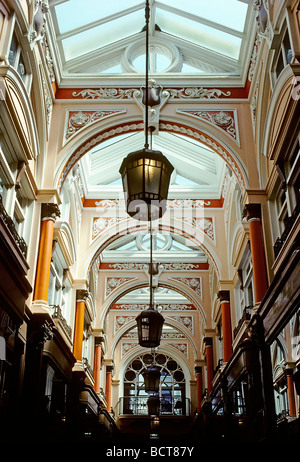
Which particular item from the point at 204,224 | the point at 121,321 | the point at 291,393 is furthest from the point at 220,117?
the point at 121,321

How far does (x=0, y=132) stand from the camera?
7262mm

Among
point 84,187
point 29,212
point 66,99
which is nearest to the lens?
point 29,212

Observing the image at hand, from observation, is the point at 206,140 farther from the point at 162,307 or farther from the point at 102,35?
the point at 162,307

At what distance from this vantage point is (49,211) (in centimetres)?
890

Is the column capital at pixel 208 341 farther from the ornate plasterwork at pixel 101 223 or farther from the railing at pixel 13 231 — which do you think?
the railing at pixel 13 231

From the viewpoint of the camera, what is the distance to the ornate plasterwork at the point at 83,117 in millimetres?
9773

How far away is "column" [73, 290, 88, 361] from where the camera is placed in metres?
11.6

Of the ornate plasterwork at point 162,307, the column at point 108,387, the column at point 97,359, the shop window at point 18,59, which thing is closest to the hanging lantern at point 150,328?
the shop window at point 18,59

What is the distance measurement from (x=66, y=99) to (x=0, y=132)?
9.81ft

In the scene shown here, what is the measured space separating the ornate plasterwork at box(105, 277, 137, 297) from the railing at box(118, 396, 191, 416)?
8.25 metres

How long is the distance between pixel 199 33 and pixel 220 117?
5.23 ft

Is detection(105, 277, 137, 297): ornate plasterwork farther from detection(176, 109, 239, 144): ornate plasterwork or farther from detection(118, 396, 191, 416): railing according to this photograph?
detection(118, 396, 191, 416): railing
